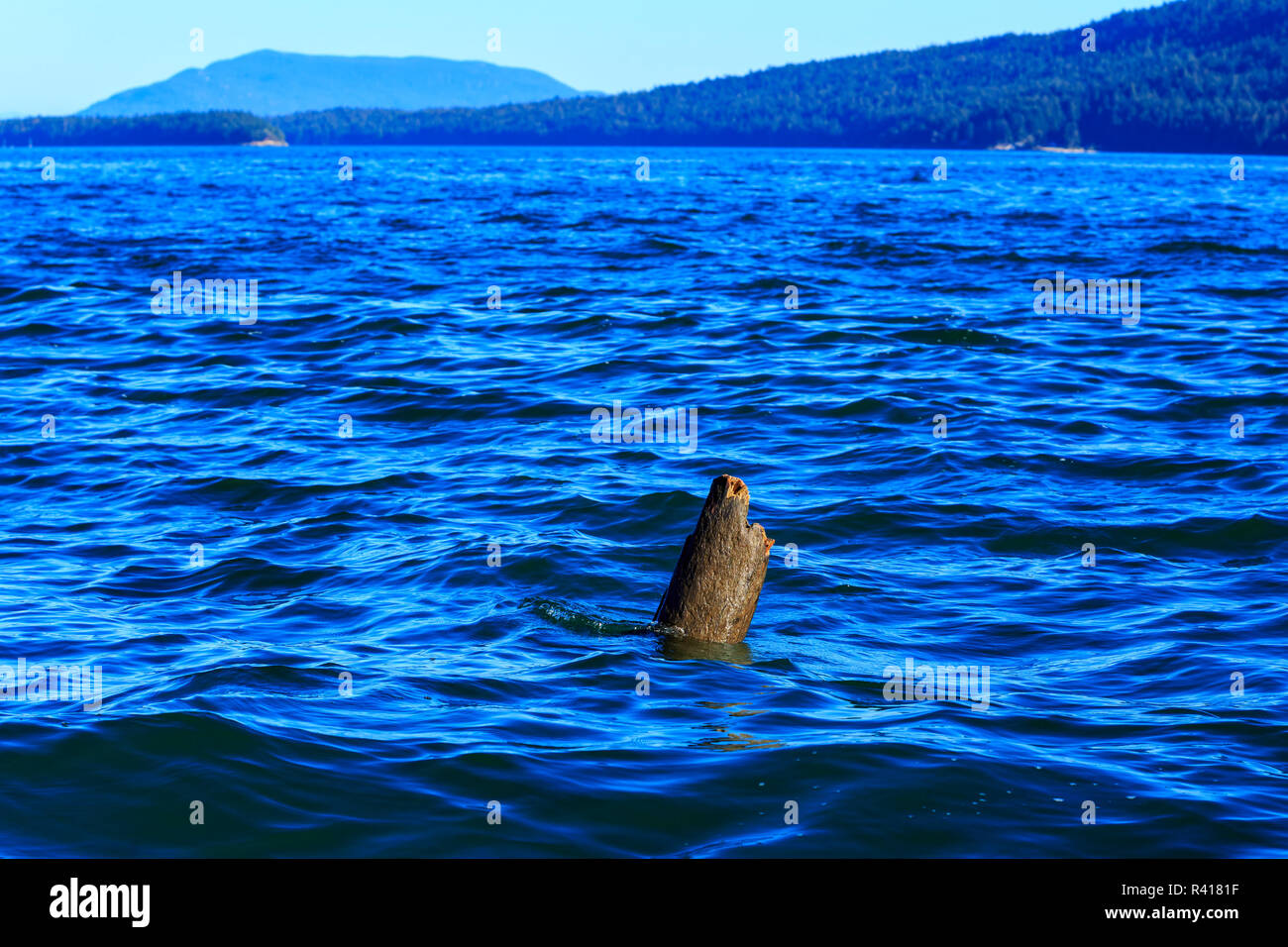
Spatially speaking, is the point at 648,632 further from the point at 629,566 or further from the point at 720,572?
the point at 629,566

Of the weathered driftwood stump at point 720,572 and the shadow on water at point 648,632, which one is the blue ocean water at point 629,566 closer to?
the shadow on water at point 648,632

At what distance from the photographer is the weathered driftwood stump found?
859 centimetres

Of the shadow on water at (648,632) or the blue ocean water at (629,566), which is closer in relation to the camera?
the blue ocean water at (629,566)

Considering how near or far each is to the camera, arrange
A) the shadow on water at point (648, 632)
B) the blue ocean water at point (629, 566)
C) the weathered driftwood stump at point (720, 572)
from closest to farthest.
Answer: the blue ocean water at point (629, 566), the weathered driftwood stump at point (720, 572), the shadow on water at point (648, 632)

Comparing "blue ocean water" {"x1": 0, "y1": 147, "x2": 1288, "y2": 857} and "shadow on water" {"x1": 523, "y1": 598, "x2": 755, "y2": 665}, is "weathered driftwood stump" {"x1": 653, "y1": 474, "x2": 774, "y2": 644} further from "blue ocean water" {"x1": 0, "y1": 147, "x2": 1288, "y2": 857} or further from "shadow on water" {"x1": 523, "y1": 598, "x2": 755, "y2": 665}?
"blue ocean water" {"x1": 0, "y1": 147, "x2": 1288, "y2": 857}

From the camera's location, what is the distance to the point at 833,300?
25.0m

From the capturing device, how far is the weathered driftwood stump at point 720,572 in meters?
8.59

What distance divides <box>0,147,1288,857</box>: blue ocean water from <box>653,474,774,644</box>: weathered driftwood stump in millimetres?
266

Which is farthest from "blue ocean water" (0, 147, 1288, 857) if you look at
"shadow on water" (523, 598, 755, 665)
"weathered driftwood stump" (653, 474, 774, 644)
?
"weathered driftwood stump" (653, 474, 774, 644)

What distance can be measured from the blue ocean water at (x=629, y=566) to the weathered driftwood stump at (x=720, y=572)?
266mm

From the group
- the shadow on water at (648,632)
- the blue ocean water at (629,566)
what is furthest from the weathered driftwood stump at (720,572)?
the blue ocean water at (629,566)

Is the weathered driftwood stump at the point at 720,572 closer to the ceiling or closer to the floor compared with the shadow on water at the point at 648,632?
closer to the ceiling
